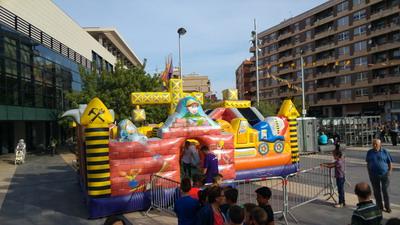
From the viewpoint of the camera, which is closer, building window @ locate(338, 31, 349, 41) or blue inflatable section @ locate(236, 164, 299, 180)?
blue inflatable section @ locate(236, 164, 299, 180)

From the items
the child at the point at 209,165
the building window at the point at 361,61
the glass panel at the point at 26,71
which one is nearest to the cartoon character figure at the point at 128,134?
the child at the point at 209,165

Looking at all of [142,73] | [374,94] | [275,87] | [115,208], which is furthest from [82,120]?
[275,87]

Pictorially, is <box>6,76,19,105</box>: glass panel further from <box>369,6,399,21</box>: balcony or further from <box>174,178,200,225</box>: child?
<box>369,6,399,21</box>: balcony

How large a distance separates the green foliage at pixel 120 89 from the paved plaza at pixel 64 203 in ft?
29.3

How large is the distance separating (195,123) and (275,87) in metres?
68.9

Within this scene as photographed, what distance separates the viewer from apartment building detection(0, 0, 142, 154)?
2667 centimetres

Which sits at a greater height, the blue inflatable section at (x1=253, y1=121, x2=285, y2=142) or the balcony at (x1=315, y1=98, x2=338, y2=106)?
the balcony at (x1=315, y1=98, x2=338, y2=106)

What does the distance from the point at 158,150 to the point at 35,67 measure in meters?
24.0

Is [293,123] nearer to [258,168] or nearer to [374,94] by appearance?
[258,168]

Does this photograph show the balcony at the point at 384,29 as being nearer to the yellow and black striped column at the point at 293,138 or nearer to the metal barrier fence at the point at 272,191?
the yellow and black striped column at the point at 293,138

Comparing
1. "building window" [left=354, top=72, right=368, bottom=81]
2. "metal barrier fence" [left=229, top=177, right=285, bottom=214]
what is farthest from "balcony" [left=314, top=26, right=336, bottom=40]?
"metal barrier fence" [left=229, top=177, right=285, bottom=214]

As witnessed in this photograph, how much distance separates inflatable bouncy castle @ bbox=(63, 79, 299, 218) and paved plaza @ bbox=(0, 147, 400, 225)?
0.64m

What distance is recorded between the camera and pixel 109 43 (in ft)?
205

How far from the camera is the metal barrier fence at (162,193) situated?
10133 mm
